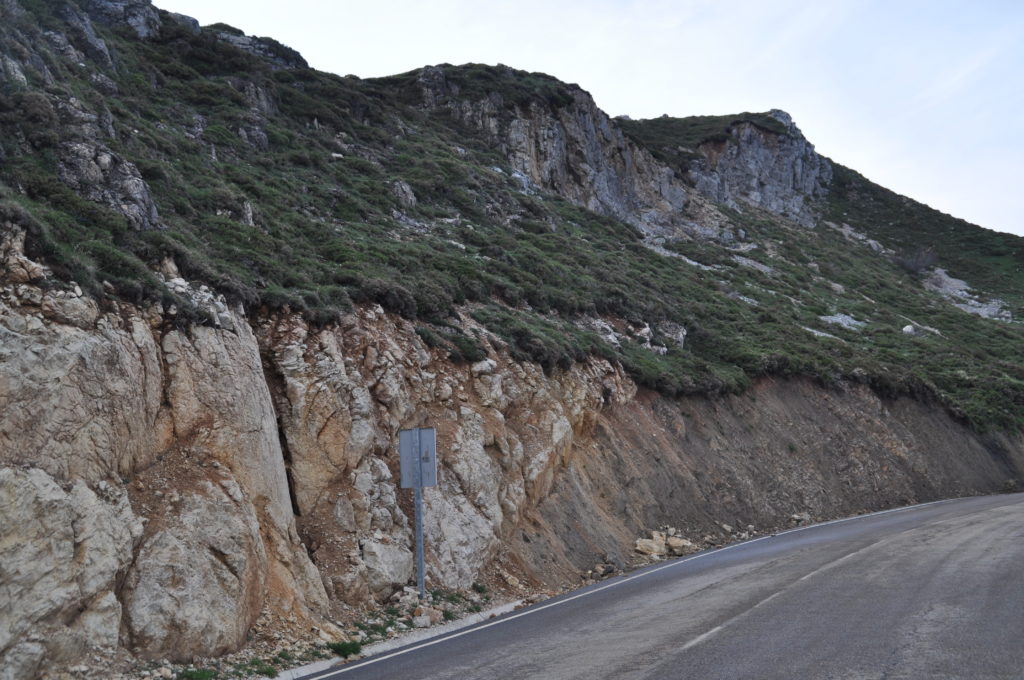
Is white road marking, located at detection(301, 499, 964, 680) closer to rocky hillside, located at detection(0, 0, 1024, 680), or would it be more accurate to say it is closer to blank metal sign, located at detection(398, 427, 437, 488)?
rocky hillside, located at detection(0, 0, 1024, 680)

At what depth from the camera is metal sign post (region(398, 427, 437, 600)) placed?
1173 cm

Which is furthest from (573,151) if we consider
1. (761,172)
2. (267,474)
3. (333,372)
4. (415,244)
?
(267,474)

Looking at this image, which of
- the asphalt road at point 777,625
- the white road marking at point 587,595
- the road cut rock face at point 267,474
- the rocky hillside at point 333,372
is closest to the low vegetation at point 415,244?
the rocky hillside at point 333,372

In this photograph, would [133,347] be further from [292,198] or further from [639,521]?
[292,198]

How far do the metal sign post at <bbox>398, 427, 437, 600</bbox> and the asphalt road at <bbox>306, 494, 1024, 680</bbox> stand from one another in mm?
1453

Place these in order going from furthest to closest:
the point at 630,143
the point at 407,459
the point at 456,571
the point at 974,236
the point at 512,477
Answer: the point at 974,236 < the point at 630,143 < the point at 512,477 < the point at 456,571 < the point at 407,459

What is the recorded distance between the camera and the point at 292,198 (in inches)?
972

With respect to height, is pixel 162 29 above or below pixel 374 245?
above

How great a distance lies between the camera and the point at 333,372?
13117 millimetres

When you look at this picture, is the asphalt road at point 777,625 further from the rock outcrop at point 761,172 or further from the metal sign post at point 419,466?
the rock outcrop at point 761,172

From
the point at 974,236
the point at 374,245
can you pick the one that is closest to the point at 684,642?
the point at 374,245

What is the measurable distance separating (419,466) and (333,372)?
249 centimetres

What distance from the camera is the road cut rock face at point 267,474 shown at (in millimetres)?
7926

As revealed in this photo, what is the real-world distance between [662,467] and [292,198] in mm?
14187
